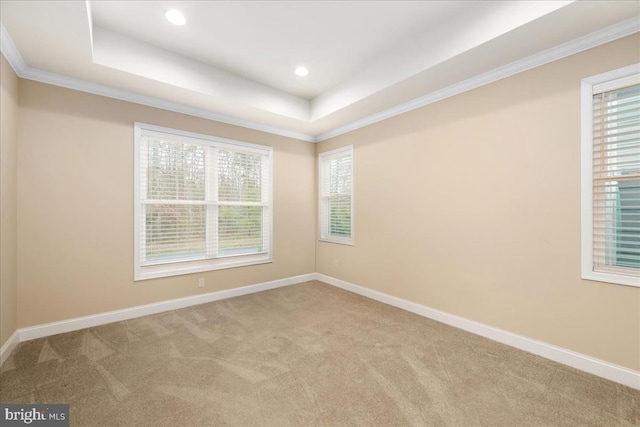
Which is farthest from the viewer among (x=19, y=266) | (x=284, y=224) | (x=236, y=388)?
(x=284, y=224)

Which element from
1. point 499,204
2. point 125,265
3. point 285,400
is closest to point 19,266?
point 125,265

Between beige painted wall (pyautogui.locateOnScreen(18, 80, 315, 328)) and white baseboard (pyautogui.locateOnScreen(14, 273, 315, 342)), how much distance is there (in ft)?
0.20

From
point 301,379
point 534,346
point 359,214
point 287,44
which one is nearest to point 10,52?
point 287,44

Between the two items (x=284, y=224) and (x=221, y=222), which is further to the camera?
(x=284, y=224)

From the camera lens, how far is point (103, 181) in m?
2.95

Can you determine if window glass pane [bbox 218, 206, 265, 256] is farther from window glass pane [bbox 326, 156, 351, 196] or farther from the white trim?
the white trim

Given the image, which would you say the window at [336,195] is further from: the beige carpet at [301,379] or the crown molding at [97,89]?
the beige carpet at [301,379]

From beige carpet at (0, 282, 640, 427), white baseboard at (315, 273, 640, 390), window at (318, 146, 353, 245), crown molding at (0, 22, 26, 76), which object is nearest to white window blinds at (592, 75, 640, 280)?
white baseboard at (315, 273, 640, 390)

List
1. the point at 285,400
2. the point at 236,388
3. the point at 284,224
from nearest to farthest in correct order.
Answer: the point at 285,400, the point at 236,388, the point at 284,224

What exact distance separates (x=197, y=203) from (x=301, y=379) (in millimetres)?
2619

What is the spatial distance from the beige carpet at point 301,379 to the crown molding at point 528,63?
8.50 ft

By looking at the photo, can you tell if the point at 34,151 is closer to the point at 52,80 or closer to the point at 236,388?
the point at 52,80

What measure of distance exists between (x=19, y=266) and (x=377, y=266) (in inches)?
156

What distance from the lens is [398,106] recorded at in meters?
3.45
